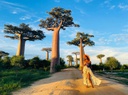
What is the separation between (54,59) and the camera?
28500 millimetres

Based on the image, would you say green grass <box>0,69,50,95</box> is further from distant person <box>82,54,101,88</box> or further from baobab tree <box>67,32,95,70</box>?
baobab tree <box>67,32,95,70</box>

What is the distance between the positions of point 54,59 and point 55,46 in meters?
2.19

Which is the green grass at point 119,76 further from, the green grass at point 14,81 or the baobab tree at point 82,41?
the baobab tree at point 82,41

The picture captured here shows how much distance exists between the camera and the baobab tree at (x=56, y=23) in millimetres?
28953

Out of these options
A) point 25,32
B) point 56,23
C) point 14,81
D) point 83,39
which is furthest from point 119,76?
point 25,32

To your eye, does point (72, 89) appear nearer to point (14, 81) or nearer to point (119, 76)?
point (14, 81)

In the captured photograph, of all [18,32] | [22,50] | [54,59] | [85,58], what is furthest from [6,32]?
[85,58]

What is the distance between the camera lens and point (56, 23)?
30953 millimetres

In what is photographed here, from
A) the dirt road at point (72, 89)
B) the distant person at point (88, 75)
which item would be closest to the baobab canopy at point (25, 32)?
the dirt road at point (72, 89)

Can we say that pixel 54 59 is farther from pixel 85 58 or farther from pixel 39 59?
pixel 85 58

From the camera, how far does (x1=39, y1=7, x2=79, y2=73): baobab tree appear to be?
28953mm

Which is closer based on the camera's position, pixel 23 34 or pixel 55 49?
pixel 55 49

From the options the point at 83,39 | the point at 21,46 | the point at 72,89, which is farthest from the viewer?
the point at 83,39

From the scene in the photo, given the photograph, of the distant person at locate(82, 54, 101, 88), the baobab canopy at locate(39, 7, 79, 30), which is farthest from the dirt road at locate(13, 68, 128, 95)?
the baobab canopy at locate(39, 7, 79, 30)
